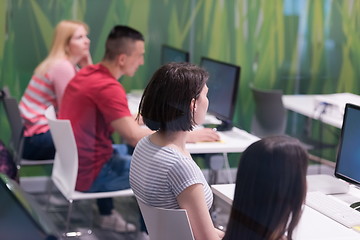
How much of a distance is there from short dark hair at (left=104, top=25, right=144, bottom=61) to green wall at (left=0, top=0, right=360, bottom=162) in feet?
2.92

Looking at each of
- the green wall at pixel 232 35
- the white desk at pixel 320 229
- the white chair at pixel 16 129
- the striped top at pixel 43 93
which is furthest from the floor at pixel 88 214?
the white desk at pixel 320 229

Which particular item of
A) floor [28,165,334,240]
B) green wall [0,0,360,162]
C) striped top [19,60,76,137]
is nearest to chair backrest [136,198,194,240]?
floor [28,165,334,240]

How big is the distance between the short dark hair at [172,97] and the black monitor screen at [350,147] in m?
0.63

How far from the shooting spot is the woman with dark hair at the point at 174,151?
2361 mm

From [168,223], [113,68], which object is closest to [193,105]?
[168,223]

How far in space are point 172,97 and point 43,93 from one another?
6.87ft

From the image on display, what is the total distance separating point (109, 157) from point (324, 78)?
2133mm

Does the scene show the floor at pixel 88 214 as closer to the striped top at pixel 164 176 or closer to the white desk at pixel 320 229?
the white desk at pixel 320 229

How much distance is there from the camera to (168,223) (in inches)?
93.6

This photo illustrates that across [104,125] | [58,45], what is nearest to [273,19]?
[58,45]

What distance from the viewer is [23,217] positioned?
1751mm

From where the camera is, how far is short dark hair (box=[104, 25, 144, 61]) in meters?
3.86

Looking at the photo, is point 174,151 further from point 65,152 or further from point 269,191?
point 65,152

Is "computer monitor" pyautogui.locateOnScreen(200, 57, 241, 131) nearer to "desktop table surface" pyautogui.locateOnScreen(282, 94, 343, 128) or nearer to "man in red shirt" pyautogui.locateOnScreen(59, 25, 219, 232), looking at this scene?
"man in red shirt" pyautogui.locateOnScreen(59, 25, 219, 232)
